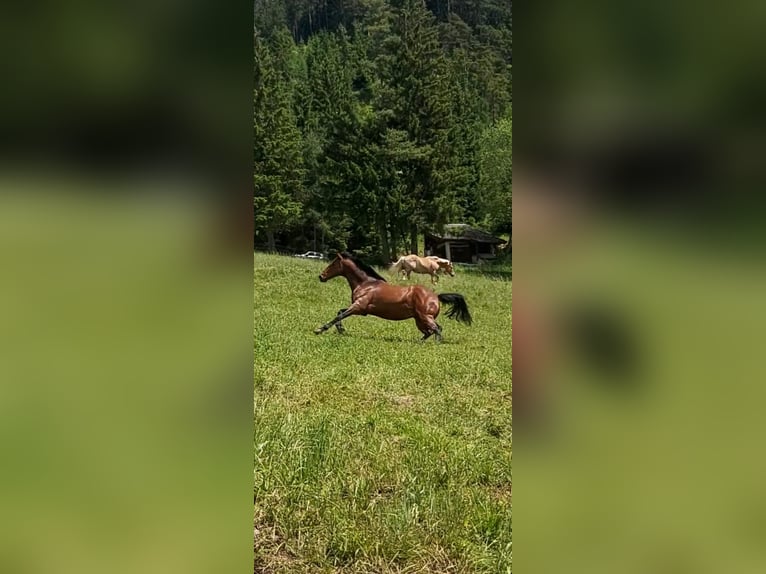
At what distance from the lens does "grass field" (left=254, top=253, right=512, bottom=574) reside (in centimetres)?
164

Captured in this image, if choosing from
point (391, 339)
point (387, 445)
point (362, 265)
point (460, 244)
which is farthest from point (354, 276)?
point (387, 445)

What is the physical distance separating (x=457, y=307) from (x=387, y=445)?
3115mm

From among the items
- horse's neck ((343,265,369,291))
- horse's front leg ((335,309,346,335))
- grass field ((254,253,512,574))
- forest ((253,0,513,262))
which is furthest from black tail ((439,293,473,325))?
horse's front leg ((335,309,346,335))

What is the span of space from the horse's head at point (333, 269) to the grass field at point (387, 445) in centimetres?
57

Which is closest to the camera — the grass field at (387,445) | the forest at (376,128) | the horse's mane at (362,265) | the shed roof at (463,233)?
the grass field at (387,445)

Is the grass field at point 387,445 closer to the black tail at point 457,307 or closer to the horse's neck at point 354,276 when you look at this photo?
the black tail at point 457,307

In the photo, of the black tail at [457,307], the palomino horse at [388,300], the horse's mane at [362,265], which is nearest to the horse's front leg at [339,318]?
the palomino horse at [388,300]

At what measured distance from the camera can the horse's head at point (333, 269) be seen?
603 centimetres

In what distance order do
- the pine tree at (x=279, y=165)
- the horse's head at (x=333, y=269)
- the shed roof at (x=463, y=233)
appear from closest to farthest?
1. the shed roof at (x=463, y=233)
2. the pine tree at (x=279, y=165)
3. the horse's head at (x=333, y=269)

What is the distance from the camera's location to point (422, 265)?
5.52 m
